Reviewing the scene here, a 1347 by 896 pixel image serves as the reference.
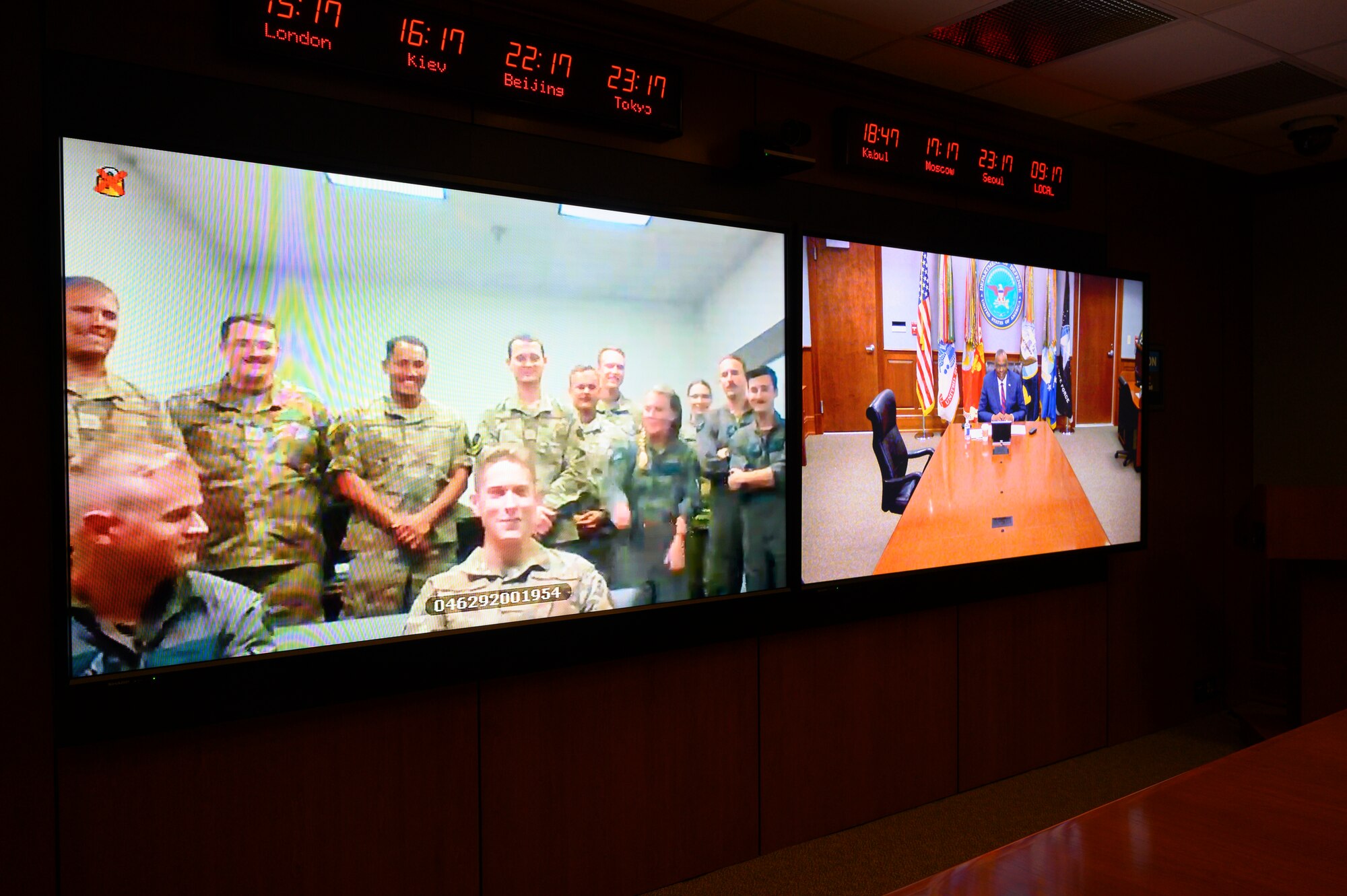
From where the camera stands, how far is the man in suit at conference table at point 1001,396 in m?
3.82

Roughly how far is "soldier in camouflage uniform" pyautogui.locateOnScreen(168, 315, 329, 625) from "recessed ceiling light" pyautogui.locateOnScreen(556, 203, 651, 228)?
921mm

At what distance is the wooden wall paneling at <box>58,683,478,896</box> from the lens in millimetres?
2234

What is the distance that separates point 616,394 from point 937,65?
1935 millimetres

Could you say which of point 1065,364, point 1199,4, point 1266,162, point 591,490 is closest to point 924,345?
point 1065,364

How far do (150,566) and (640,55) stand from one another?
6.76 ft

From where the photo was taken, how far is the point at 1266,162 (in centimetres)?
510

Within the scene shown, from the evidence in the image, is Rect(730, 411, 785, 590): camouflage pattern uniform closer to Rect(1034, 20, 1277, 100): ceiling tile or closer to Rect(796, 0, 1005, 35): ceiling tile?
Rect(796, 0, 1005, 35): ceiling tile

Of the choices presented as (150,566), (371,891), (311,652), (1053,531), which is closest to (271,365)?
(150,566)

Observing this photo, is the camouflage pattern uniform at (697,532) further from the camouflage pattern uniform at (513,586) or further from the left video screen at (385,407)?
the camouflage pattern uniform at (513,586)

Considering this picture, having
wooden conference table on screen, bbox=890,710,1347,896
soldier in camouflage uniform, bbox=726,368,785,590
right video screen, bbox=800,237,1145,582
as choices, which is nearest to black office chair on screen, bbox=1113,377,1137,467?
right video screen, bbox=800,237,1145,582

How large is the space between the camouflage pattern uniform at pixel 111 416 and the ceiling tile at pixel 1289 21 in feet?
11.6

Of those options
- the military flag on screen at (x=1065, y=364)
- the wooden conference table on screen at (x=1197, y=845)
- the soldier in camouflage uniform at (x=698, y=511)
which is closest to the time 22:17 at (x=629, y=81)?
the soldier in camouflage uniform at (x=698, y=511)

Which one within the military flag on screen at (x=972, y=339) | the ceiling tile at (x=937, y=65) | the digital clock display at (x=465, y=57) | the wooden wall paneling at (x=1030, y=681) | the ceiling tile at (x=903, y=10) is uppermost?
the ceiling tile at (x=937, y=65)

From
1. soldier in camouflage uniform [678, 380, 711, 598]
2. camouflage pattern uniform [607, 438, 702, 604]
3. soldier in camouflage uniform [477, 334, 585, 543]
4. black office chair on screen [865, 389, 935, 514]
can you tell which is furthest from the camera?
black office chair on screen [865, 389, 935, 514]
